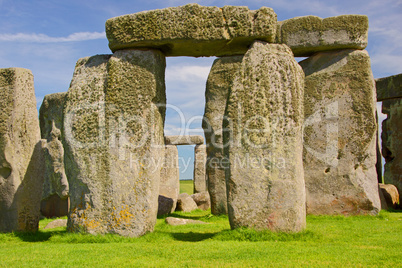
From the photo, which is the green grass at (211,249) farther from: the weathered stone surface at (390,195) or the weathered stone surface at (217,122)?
the weathered stone surface at (390,195)

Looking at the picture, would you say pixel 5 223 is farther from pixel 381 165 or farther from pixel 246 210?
pixel 381 165

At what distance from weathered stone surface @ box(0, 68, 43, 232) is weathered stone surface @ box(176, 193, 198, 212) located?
5339mm

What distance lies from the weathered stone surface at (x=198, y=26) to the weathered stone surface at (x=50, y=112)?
5.52 m

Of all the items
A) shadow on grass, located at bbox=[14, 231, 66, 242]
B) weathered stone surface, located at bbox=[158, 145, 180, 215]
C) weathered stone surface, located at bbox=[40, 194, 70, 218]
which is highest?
weathered stone surface, located at bbox=[158, 145, 180, 215]

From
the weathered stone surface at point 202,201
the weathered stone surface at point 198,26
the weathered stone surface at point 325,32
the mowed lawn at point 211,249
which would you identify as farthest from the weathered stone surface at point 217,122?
the weathered stone surface at point 198,26

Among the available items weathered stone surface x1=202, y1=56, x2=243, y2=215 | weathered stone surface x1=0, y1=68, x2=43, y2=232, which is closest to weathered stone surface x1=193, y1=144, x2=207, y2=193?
weathered stone surface x1=202, y1=56, x2=243, y2=215

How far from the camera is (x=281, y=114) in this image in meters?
6.64

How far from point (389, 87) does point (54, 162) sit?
9889 mm

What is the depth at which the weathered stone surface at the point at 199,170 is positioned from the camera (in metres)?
19.4

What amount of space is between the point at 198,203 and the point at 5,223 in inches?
255

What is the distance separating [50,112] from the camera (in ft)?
41.0

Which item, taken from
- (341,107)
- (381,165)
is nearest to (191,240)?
(341,107)

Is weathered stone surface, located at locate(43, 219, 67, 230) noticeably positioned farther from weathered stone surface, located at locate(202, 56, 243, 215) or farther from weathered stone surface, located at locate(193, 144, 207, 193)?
weathered stone surface, located at locate(193, 144, 207, 193)

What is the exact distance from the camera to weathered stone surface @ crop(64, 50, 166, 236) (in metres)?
6.89
